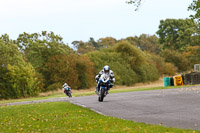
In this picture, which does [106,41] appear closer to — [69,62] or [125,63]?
[125,63]

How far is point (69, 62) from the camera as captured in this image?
60.6 m

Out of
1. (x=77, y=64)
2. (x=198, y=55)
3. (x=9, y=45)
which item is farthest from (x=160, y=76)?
(x=9, y=45)

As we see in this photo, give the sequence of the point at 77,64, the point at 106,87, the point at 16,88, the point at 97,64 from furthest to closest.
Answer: the point at 97,64
the point at 77,64
the point at 16,88
the point at 106,87

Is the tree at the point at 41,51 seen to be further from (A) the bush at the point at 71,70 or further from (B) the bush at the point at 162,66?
(B) the bush at the point at 162,66

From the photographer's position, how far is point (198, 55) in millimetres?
76938

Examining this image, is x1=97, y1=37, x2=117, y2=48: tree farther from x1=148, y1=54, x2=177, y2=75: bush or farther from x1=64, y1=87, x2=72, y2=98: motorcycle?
x1=64, y1=87, x2=72, y2=98: motorcycle

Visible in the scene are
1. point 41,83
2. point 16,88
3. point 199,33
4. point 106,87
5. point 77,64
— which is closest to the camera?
point 106,87

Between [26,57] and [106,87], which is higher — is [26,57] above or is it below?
above

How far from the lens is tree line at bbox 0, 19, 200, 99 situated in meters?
53.3

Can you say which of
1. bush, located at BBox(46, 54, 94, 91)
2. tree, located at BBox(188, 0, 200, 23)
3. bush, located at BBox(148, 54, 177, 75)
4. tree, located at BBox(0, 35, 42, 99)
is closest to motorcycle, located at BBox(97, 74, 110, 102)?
tree, located at BBox(188, 0, 200, 23)

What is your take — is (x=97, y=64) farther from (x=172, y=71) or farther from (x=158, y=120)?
(x=158, y=120)

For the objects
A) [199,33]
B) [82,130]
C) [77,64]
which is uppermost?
[199,33]

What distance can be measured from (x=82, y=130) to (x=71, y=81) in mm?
50152

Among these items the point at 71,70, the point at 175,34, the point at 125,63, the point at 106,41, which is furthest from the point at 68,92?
the point at 106,41
